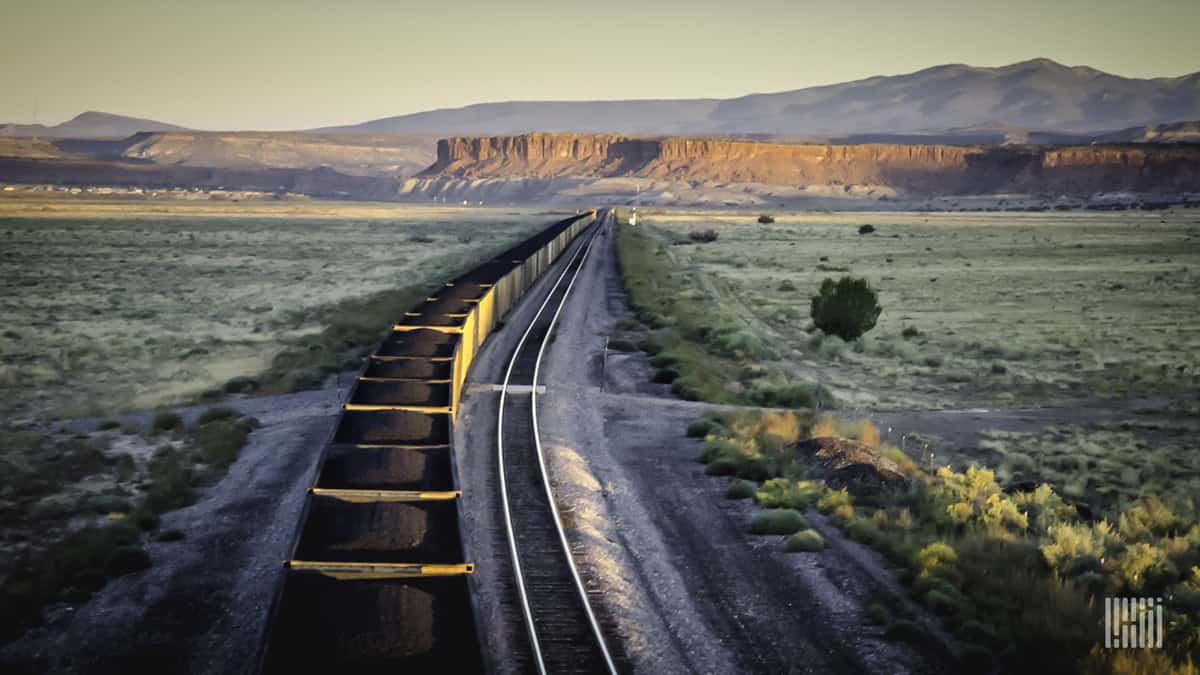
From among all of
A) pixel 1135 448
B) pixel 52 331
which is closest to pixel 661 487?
pixel 1135 448

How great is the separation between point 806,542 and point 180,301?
129 ft

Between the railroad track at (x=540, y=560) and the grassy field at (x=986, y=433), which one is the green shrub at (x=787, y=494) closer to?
the grassy field at (x=986, y=433)

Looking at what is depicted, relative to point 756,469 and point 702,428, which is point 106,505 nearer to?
point 756,469

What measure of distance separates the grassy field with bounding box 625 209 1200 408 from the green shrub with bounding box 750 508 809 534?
420 inches

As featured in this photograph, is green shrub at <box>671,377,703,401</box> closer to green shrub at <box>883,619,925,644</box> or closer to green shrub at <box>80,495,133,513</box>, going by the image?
green shrub at <box>80,495,133,513</box>

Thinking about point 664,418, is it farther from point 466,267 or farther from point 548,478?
point 466,267

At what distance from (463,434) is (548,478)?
129 inches

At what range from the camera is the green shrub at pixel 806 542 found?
1376 centimetres

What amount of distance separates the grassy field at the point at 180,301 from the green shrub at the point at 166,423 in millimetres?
3110

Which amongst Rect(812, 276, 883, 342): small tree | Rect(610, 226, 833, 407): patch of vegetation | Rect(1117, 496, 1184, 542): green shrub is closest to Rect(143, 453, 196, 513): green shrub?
Rect(610, 226, 833, 407): patch of vegetation

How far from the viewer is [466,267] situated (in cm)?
6419

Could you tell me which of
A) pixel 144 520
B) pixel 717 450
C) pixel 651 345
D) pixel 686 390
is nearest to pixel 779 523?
pixel 717 450

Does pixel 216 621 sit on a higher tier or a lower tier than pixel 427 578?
lower

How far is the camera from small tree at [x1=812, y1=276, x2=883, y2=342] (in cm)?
3559
